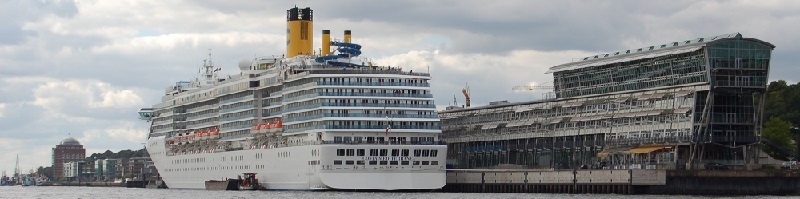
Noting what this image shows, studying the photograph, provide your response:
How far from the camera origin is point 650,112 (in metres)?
143

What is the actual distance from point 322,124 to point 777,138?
1958 inches

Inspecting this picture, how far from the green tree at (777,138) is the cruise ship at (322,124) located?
3810 cm

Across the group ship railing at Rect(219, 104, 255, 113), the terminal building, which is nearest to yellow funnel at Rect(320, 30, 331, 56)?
ship railing at Rect(219, 104, 255, 113)

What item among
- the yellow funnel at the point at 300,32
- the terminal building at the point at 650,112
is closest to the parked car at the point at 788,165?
the terminal building at the point at 650,112

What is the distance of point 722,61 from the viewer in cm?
13625

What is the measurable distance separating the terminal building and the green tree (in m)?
8.07

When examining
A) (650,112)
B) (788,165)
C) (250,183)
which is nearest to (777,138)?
(788,165)

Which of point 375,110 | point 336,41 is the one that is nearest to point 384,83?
point 375,110

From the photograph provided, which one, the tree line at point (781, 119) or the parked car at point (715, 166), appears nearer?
the parked car at point (715, 166)

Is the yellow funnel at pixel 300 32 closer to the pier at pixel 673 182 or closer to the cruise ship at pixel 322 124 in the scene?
the cruise ship at pixel 322 124

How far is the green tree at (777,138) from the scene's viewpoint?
152 meters

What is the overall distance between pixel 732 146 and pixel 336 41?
1606 inches

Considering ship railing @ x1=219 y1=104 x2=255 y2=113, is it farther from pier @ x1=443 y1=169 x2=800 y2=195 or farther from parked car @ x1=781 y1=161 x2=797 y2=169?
parked car @ x1=781 y1=161 x2=797 y2=169

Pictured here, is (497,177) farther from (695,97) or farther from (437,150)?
(695,97)
